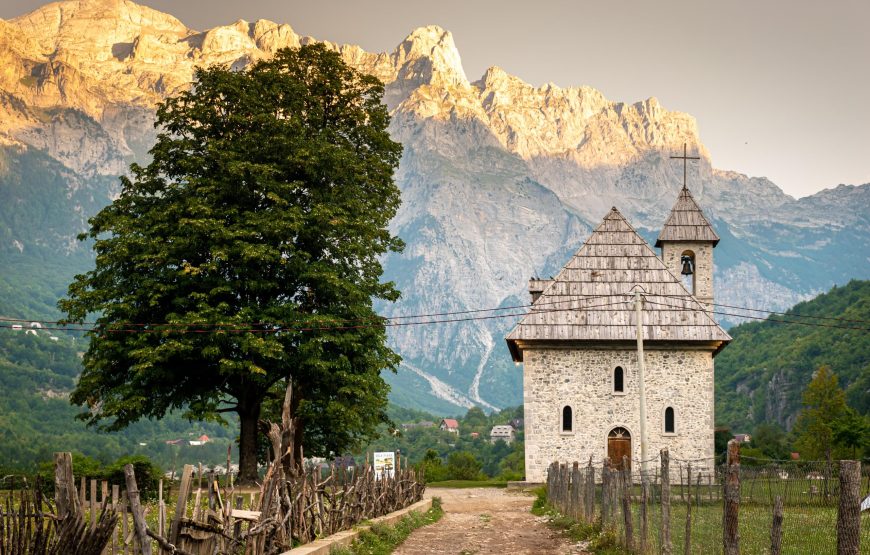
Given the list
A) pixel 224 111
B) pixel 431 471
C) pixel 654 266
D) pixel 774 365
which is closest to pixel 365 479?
pixel 224 111

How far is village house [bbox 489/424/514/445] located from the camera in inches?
4596

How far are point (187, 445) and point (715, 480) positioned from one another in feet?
237

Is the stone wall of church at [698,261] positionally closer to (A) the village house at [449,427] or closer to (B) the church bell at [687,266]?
(B) the church bell at [687,266]

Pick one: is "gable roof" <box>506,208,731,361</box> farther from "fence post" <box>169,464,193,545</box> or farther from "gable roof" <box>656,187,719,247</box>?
"fence post" <box>169,464,193,545</box>

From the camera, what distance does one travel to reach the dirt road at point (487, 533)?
17391 millimetres

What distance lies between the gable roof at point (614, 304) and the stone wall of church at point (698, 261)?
12.8 feet

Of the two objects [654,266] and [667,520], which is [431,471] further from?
[667,520]

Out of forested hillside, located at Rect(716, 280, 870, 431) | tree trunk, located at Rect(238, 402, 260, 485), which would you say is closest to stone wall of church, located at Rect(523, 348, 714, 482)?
tree trunk, located at Rect(238, 402, 260, 485)

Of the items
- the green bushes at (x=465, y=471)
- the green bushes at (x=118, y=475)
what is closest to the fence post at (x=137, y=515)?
the green bushes at (x=118, y=475)

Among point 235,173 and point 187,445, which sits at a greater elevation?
point 235,173

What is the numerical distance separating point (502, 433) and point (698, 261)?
8111 centimetres

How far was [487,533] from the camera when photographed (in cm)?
2050

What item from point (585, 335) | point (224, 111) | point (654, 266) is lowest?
point (585, 335)

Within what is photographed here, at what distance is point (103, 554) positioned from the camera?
11.1 metres
